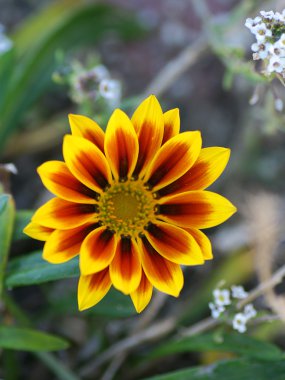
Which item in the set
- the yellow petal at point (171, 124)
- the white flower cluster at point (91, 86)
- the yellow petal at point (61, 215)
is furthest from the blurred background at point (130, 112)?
the yellow petal at point (171, 124)

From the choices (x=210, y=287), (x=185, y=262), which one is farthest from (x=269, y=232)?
(x=185, y=262)

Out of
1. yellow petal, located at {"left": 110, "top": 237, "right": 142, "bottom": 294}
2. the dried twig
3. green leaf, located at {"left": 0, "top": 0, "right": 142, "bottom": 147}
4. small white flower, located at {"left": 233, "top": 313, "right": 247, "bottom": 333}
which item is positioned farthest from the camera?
the dried twig

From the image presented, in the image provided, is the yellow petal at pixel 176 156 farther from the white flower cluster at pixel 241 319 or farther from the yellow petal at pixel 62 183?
the white flower cluster at pixel 241 319

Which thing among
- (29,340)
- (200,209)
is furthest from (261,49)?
(29,340)

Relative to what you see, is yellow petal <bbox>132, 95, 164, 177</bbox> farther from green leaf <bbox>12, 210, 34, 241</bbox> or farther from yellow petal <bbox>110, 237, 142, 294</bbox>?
green leaf <bbox>12, 210, 34, 241</bbox>

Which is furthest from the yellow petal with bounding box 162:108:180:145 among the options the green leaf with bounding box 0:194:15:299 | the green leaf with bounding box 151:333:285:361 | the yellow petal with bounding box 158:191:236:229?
the green leaf with bounding box 151:333:285:361

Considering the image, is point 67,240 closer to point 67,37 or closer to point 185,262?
point 185,262
